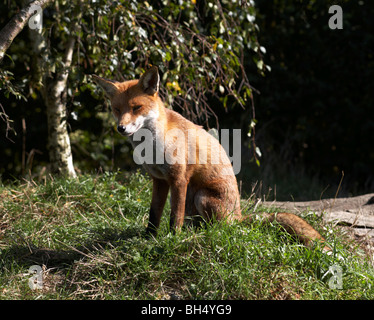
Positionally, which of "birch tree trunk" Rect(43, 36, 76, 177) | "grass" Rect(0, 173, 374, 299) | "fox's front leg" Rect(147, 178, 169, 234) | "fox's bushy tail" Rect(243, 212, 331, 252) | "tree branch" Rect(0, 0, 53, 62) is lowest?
"grass" Rect(0, 173, 374, 299)

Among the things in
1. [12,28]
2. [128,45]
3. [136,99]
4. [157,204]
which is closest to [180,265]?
[157,204]

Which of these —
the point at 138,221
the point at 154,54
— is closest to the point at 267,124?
the point at 154,54

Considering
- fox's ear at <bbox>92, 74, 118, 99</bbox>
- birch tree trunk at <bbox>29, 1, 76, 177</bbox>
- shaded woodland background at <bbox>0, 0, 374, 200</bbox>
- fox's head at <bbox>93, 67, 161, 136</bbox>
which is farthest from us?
shaded woodland background at <bbox>0, 0, 374, 200</bbox>

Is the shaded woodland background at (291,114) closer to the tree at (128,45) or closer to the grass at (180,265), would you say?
the tree at (128,45)

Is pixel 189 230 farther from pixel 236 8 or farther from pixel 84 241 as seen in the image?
pixel 236 8

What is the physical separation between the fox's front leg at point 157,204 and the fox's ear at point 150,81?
0.87 metres

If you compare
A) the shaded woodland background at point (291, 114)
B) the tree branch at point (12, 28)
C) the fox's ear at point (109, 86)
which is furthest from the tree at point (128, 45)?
the shaded woodland background at point (291, 114)

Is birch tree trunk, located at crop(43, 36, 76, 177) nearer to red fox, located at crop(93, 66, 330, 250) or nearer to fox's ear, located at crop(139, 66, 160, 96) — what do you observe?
red fox, located at crop(93, 66, 330, 250)

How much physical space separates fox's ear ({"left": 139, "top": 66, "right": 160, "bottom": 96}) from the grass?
1340 mm

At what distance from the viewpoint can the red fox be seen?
13.9ft

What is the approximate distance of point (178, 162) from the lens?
14.0ft

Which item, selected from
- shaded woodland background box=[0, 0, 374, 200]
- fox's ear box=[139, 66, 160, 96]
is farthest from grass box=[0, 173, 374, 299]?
shaded woodland background box=[0, 0, 374, 200]

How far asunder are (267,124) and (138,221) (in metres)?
5.53

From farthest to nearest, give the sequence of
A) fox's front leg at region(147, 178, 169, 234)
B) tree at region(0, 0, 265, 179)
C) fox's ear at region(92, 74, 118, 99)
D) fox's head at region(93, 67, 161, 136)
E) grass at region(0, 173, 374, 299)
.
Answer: tree at region(0, 0, 265, 179) → fox's front leg at region(147, 178, 169, 234) → fox's ear at region(92, 74, 118, 99) → fox's head at region(93, 67, 161, 136) → grass at region(0, 173, 374, 299)
